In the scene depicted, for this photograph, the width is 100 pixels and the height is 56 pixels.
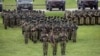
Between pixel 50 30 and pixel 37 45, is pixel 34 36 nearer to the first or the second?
pixel 37 45

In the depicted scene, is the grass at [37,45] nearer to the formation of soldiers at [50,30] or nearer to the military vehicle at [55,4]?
the formation of soldiers at [50,30]

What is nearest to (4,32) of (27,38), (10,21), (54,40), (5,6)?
(10,21)

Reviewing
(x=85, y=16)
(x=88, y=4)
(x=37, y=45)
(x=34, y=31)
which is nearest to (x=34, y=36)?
(x=34, y=31)

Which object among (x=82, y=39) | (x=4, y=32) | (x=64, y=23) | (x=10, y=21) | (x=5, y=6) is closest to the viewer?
(x=64, y=23)

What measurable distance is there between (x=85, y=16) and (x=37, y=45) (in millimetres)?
7565

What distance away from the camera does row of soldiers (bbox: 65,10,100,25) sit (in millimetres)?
21156

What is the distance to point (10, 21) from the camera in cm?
2005

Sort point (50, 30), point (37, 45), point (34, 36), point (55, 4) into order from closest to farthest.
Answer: point (50, 30), point (37, 45), point (34, 36), point (55, 4)

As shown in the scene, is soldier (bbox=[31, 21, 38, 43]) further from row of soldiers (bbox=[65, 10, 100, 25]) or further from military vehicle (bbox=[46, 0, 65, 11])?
military vehicle (bbox=[46, 0, 65, 11])

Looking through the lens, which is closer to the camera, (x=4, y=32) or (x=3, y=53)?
(x=3, y=53)

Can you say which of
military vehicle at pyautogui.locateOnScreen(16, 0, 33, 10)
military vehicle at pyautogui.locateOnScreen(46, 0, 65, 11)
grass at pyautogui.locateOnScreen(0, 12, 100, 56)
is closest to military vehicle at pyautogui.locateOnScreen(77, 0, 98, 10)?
military vehicle at pyautogui.locateOnScreen(46, 0, 65, 11)

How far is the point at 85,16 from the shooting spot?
69.8 ft

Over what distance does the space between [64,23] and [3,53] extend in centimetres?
324

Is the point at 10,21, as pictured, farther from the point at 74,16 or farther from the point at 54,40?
the point at 54,40
